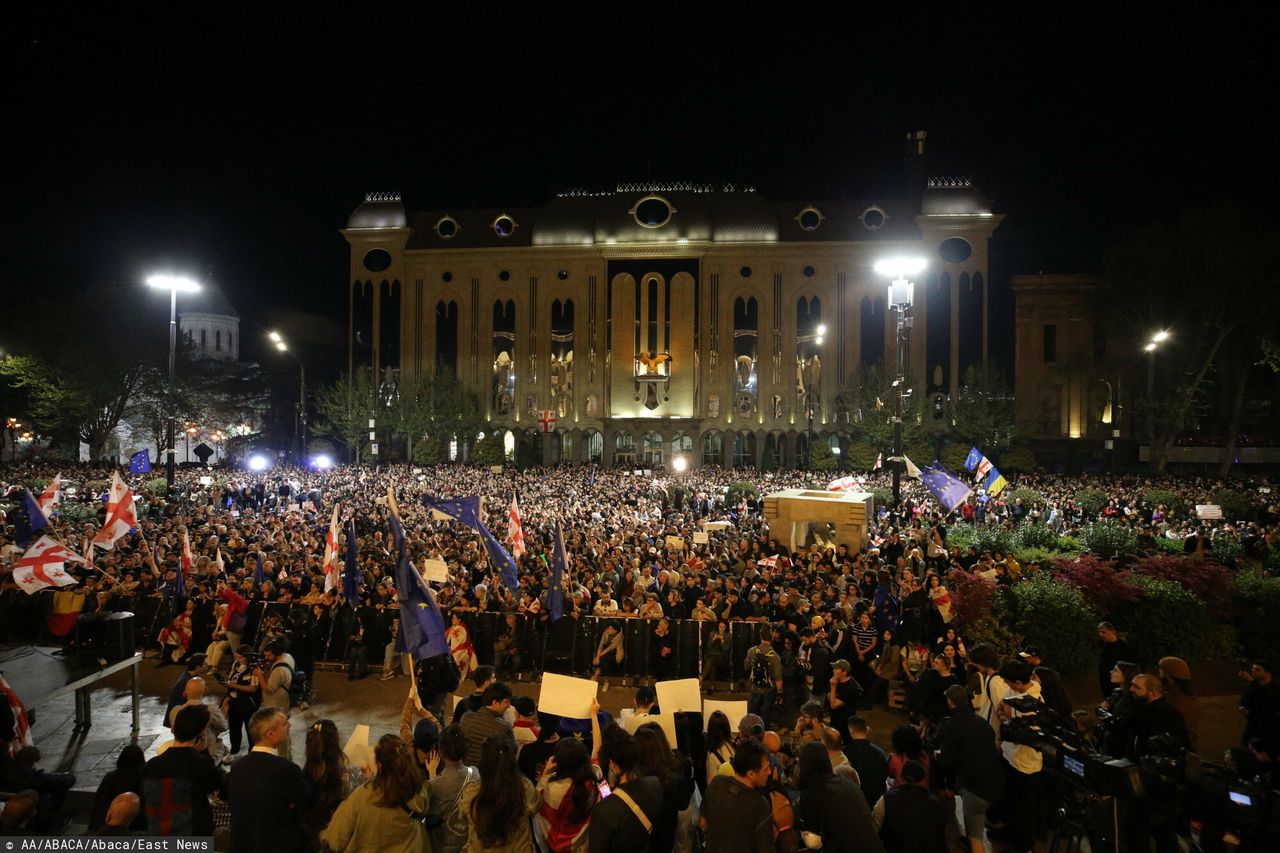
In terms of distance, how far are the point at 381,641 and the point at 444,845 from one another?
24.1ft

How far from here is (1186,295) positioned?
39.8 meters

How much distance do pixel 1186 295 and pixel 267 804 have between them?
49450mm

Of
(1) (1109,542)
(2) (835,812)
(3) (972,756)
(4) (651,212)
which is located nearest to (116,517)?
(2) (835,812)

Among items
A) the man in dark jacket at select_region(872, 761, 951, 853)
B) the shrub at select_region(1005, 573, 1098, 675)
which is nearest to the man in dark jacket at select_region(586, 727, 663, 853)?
the man in dark jacket at select_region(872, 761, 951, 853)

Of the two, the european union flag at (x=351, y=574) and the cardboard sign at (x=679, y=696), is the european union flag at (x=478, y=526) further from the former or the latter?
the cardboard sign at (x=679, y=696)

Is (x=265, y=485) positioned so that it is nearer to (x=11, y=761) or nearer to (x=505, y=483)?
(x=505, y=483)

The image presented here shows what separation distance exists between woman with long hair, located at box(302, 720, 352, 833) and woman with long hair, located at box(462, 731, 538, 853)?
96 centimetres

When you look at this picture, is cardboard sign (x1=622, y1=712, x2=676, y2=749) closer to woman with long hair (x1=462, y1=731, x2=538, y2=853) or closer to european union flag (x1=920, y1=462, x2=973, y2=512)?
woman with long hair (x1=462, y1=731, x2=538, y2=853)

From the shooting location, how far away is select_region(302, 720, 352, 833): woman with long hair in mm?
4225

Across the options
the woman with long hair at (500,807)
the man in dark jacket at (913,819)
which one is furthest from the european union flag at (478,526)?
the man in dark jacket at (913,819)

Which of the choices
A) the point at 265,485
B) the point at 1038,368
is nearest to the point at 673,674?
the point at 265,485

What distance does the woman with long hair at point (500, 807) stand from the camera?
380cm

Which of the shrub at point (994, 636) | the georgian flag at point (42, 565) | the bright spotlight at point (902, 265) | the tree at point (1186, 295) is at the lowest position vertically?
the shrub at point (994, 636)

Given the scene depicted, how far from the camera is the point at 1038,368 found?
1914 inches
